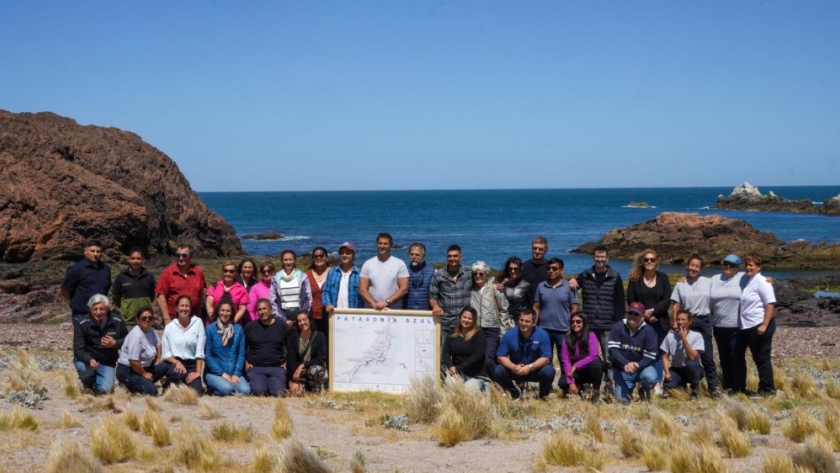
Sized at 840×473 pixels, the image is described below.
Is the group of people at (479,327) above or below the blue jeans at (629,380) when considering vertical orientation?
above

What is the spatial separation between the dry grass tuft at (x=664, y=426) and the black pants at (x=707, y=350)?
251cm

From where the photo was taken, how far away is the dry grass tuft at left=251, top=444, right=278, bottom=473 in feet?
23.8

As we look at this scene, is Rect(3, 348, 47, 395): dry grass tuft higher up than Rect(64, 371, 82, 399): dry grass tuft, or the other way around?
Rect(3, 348, 47, 395): dry grass tuft

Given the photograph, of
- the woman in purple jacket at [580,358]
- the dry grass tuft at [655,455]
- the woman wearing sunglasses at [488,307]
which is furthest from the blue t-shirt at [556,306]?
the dry grass tuft at [655,455]

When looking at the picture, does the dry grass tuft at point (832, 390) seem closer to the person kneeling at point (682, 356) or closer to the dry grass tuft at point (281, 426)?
the person kneeling at point (682, 356)

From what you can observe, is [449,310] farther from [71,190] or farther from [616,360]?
[71,190]

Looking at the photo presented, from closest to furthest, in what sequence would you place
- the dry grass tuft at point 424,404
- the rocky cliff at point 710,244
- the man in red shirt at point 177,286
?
the dry grass tuft at point 424,404, the man in red shirt at point 177,286, the rocky cliff at point 710,244

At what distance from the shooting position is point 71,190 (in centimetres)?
3547

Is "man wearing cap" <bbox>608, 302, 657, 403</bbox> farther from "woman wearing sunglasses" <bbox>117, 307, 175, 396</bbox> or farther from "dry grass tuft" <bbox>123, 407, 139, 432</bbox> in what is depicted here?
"woman wearing sunglasses" <bbox>117, 307, 175, 396</bbox>

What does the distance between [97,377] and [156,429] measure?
9.48ft

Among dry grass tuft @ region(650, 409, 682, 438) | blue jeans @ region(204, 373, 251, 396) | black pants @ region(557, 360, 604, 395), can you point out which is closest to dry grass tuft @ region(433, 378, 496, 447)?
dry grass tuft @ region(650, 409, 682, 438)

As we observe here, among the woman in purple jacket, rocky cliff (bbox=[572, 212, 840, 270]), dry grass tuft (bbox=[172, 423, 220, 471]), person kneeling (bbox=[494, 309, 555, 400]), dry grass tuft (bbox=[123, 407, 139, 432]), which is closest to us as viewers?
dry grass tuft (bbox=[172, 423, 220, 471])

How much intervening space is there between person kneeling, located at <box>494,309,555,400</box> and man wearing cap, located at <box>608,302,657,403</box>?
0.84 metres

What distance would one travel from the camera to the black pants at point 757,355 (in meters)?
10.7
